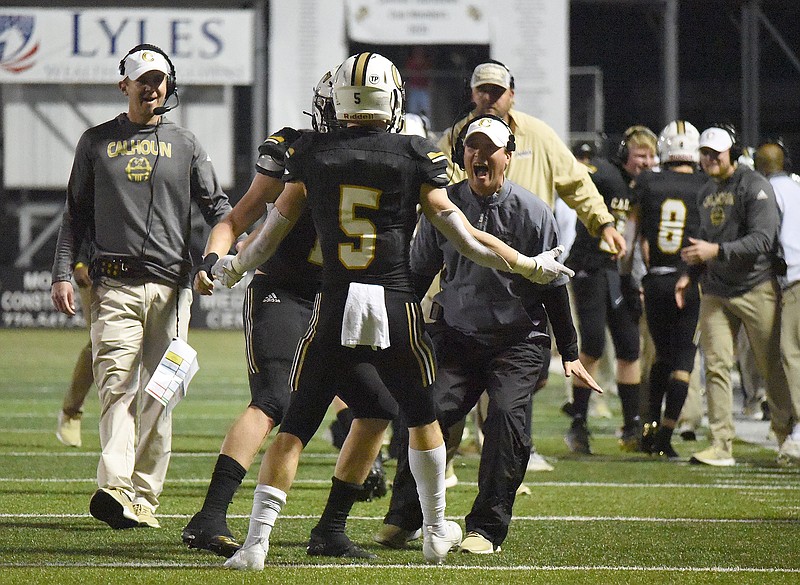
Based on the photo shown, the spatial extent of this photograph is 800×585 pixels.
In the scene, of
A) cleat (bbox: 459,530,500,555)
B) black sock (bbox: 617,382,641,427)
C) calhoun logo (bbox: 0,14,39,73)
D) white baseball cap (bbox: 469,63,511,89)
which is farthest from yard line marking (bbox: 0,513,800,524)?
calhoun logo (bbox: 0,14,39,73)

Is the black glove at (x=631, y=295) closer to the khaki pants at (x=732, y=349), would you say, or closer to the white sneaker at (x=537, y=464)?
the khaki pants at (x=732, y=349)

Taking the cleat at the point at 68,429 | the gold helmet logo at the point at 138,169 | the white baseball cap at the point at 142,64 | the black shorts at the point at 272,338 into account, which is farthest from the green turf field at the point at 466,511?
the white baseball cap at the point at 142,64

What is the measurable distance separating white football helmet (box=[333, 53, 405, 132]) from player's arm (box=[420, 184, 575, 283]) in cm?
30

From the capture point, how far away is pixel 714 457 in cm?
930

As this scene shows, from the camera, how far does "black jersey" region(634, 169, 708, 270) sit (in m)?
9.80

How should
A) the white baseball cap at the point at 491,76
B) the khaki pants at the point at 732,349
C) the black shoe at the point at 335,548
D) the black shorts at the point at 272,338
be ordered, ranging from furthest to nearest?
the khaki pants at the point at 732,349
the white baseball cap at the point at 491,76
the black shorts at the point at 272,338
the black shoe at the point at 335,548

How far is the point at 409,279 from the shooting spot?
211 inches

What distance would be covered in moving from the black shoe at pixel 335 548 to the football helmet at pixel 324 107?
1.47 meters

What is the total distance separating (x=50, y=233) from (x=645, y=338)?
14.0 metres

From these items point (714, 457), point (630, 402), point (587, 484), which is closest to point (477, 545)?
point (587, 484)

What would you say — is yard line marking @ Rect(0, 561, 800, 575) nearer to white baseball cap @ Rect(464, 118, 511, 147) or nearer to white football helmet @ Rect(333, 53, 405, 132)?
white football helmet @ Rect(333, 53, 405, 132)

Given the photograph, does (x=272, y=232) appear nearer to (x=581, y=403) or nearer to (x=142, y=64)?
(x=142, y=64)

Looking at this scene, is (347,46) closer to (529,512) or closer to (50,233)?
(50,233)

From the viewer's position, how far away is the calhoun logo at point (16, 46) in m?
22.7
